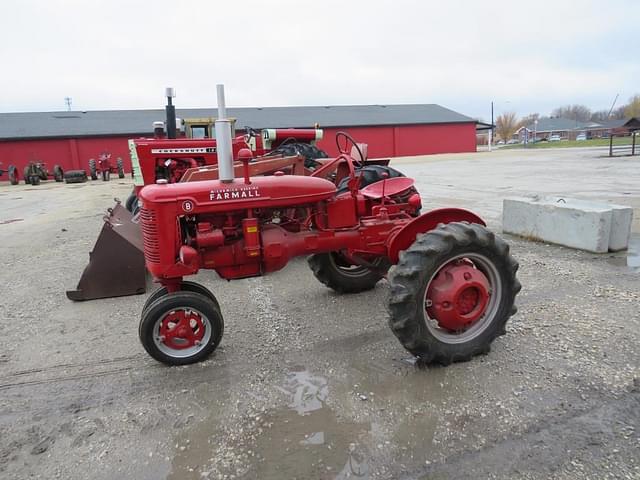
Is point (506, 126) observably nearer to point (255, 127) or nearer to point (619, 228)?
point (255, 127)

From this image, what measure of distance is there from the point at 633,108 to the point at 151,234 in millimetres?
100440

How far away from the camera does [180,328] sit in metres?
3.42

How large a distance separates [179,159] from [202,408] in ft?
19.3

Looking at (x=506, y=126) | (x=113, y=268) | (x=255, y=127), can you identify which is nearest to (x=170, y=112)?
(x=113, y=268)

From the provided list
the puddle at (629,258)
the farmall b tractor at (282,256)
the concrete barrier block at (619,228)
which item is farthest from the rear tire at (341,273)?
the concrete barrier block at (619,228)

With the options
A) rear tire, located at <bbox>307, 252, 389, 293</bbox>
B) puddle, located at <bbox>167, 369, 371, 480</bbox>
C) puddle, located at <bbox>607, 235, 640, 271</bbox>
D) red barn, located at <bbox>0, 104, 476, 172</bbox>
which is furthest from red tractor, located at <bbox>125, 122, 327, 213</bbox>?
red barn, located at <bbox>0, 104, 476, 172</bbox>

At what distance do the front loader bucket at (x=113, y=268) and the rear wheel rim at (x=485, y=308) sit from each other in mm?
3350

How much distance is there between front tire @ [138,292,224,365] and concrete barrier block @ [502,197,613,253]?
189 inches

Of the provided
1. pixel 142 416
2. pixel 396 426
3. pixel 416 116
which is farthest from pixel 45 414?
pixel 416 116

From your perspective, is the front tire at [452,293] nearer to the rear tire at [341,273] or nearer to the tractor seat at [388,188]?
the tractor seat at [388,188]

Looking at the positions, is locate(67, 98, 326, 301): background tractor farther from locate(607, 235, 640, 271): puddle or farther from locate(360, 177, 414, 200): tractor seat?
locate(607, 235, 640, 271): puddle

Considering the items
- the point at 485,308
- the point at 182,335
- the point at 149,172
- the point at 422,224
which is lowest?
the point at 182,335

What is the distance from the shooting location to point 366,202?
162 inches

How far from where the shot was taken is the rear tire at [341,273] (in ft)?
15.6
